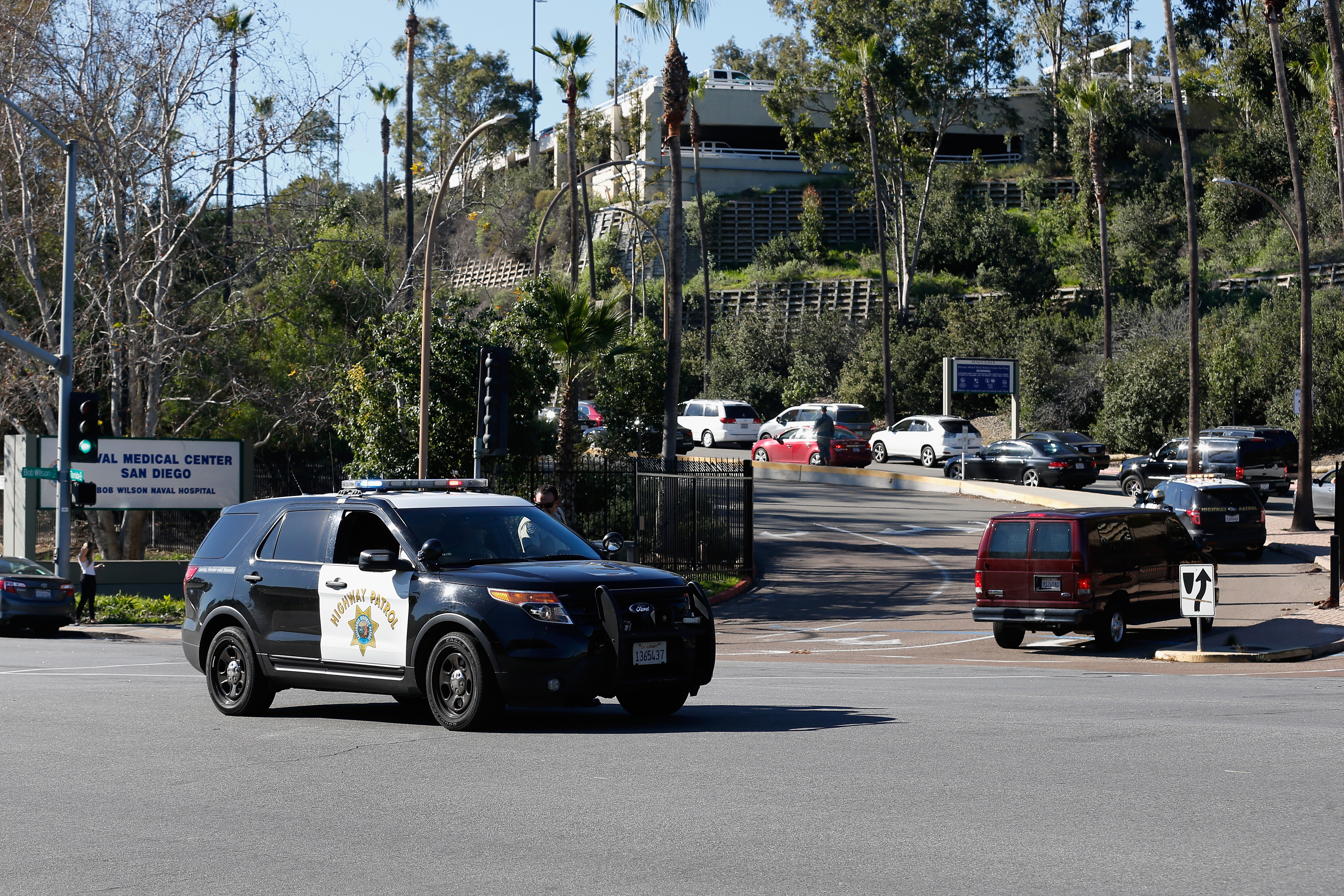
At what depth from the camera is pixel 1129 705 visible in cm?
1154

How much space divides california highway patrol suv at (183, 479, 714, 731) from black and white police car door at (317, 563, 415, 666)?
1cm

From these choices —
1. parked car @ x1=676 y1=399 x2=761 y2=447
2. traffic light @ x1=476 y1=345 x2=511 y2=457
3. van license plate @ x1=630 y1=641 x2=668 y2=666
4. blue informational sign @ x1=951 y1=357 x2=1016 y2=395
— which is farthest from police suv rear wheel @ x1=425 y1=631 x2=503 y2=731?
parked car @ x1=676 y1=399 x2=761 y2=447

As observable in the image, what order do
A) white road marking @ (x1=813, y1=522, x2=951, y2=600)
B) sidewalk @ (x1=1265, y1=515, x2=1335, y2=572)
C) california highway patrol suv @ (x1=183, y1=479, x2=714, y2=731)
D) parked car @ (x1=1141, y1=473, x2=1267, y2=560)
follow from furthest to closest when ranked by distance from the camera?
1. sidewalk @ (x1=1265, y1=515, x2=1335, y2=572)
2. parked car @ (x1=1141, y1=473, x2=1267, y2=560)
3. white road marking @ (x1=813, y1=522, x2=951, y2=600)
4. california highway patrol suv @ (x1=183, y1=479, x2=714, y2=731)

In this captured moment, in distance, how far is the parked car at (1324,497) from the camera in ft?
111

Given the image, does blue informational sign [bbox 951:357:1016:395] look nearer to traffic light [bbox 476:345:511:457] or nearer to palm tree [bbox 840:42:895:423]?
palm tree [bbox 840:42:895:423]

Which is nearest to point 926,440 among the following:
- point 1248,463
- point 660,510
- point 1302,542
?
point 1248,463

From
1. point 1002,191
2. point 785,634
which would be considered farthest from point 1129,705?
point 1002,191

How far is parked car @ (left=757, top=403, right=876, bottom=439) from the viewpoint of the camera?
47.8m

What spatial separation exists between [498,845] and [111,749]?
14.1 ft

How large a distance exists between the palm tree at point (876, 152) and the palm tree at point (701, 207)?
23.4 ft

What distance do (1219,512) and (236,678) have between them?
21.9m

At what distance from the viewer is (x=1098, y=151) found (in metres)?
56.1

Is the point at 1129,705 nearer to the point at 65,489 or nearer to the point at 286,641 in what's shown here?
the point at 286,641

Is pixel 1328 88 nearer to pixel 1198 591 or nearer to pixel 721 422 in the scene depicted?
pixel 721 422
